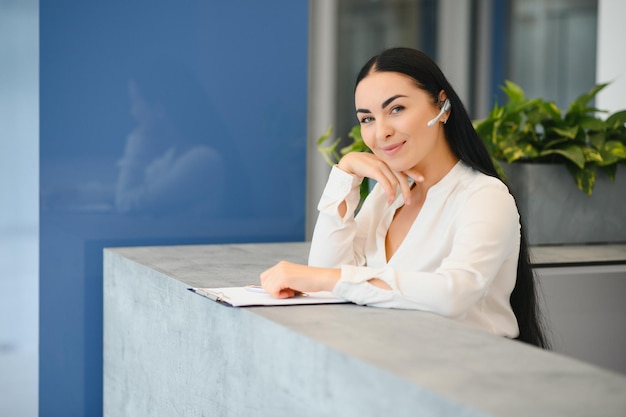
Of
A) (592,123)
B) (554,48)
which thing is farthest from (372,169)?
(554,48)

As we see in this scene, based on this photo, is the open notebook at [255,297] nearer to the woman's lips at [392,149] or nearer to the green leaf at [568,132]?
the woman's lips at [392,149]

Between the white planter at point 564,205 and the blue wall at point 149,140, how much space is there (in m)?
0.79

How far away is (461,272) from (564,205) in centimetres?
148

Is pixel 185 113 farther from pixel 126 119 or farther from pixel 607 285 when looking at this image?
pixel 607 285

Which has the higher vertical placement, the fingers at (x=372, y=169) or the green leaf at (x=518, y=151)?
the green leaf at (x=518, y=151)

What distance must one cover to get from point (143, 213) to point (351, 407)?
1.73m

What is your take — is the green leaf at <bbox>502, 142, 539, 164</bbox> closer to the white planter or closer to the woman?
the white planter

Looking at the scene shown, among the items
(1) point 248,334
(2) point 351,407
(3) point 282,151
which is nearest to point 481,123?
(3) point 282,151

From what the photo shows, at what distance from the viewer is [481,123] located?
3.09 metres

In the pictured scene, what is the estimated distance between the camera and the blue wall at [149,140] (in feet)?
9.00

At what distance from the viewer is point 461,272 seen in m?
1.69

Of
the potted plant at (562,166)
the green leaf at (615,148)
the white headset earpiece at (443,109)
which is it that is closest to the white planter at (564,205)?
the potted plant at (562,166)

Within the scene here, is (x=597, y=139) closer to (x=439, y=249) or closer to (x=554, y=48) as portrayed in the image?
(x=439, y=249)

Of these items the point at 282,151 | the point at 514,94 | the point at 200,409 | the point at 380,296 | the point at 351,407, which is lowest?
the point at 200,409
